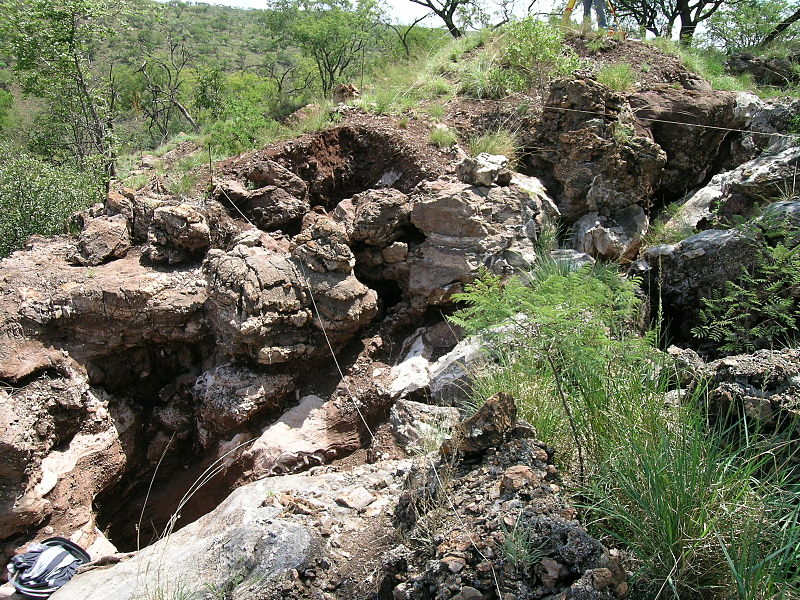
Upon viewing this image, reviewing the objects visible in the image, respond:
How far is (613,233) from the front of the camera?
572 centimetres

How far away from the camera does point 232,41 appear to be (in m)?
39.8

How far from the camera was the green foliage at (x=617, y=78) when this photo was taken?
21.9 ft

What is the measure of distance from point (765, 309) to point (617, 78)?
168 inches

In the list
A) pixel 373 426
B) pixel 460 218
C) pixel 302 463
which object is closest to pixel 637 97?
pixel 460 218

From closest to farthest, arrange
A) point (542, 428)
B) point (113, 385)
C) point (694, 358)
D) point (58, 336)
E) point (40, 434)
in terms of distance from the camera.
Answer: point (542, 428) → point (694, 358) → point (40, 434) → point (58, 336) → point (113, 385)

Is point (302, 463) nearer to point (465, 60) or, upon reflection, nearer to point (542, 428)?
point (542, 428)

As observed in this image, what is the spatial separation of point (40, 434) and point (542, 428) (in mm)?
3897

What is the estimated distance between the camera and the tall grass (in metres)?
1.82

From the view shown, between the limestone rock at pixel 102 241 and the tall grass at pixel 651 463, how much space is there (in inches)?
147

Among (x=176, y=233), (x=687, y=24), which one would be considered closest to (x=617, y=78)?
(x=176, y=233)

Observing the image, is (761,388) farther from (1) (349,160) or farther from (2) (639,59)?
(2) (639,59)

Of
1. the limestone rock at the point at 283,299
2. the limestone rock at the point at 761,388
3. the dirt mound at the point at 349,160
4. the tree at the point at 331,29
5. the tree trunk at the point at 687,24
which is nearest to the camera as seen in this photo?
the limestone rock at the point at 761,388

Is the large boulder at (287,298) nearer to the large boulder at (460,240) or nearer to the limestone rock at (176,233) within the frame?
the limestone rock at (176,233)

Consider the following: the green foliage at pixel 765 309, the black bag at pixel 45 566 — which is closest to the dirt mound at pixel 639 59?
the green foliage at pixel 765 309
